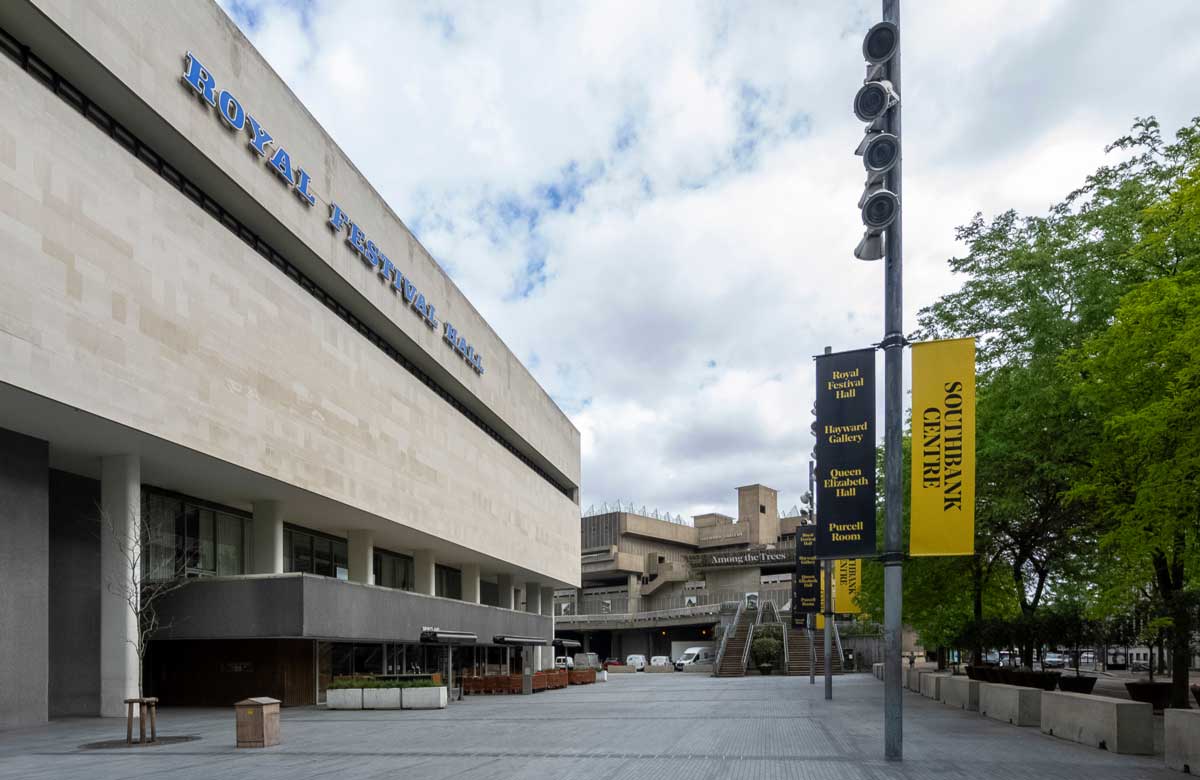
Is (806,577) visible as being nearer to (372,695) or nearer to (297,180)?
(372,695)

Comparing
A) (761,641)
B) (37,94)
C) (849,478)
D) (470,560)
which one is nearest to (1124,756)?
(849,478)

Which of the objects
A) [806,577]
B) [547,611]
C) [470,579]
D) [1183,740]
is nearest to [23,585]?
[1183,740]

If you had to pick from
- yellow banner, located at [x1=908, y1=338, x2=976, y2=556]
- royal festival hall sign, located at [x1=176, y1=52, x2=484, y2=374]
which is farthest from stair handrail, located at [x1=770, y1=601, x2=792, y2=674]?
yellow banner, located at [x1=908, y1=338, x2=976, y2=556]

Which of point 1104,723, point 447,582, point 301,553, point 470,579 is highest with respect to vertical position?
point 1104,723

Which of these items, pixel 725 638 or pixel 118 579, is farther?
pixel 725 638

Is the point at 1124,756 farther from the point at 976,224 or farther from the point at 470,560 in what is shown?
the point at 470,560

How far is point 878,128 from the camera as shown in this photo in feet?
50.8

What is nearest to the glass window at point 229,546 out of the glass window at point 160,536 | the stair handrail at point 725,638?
the glass window at point 160,536

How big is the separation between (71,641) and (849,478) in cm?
2362

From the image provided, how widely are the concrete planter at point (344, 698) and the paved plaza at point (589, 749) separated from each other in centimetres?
325

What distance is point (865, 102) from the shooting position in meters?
15.0

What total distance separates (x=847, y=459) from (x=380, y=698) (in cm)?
2082

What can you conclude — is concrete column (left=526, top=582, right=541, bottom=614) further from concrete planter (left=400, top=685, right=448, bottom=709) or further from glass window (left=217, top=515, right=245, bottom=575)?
concrete planter (left=400, top=685, right=448, bottom=709)

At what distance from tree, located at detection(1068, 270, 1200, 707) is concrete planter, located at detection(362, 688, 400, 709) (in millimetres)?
20914
